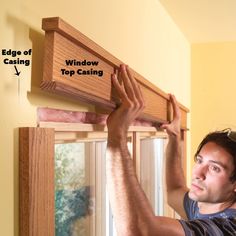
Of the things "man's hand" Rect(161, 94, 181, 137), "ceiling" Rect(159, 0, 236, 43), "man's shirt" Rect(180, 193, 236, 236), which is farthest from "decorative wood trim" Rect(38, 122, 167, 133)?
"ceiling" Rect(159, 0, 236, 43)

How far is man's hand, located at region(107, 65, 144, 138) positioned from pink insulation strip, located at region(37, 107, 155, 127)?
0.23 ft

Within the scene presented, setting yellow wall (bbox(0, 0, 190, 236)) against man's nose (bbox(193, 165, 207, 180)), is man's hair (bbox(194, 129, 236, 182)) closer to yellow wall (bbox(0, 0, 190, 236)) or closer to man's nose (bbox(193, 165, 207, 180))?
man's nose (bbox(193, 165, 207, 180))

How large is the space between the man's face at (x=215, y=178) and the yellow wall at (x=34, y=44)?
48cm

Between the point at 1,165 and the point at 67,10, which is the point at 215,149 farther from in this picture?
the point at 1,165

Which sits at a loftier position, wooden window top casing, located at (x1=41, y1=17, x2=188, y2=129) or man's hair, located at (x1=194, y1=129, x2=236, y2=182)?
wooden window top casing, located at (x1=41, y1=17, x2=188, y2=129)

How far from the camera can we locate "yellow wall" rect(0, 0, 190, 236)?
2.07 feet

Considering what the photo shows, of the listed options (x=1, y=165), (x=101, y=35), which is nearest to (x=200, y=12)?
(x=101, y=35)

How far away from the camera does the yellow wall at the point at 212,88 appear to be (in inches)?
112

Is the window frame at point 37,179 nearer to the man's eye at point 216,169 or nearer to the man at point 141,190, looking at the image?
the man at point 141,190

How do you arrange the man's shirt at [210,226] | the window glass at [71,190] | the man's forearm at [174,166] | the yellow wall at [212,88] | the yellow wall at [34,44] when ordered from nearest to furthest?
1. the yellow wall at [34,44]
2. the man's shirt at [210,226]
3. the window glass at [71,190]
4. the man's forearm at [174,166]
5. the yellow wall at [212,88]

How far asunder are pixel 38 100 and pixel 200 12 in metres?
1.64

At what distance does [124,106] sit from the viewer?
938mm

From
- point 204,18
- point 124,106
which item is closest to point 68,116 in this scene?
point 124,106

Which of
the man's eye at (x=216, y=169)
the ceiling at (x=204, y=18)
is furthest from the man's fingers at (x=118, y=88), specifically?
the ceiling at (x=204, y=18)
